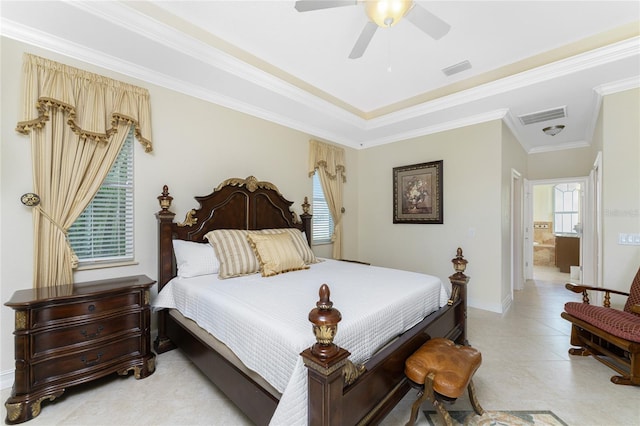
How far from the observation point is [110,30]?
7.08ft

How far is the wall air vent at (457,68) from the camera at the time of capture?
9.76 ft

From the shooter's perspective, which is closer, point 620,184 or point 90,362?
point 90,362

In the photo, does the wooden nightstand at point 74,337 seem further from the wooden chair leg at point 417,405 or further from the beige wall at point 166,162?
the wooden chair leg at point 417,405

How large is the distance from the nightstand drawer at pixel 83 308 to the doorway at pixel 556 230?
21.4 feet

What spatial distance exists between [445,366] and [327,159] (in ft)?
11.6

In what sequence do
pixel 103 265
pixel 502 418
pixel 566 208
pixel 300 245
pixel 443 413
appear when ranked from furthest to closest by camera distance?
pixel 566 208, pixel 300 245, pixel 103 265, pixel 502 418, pixel 443 413

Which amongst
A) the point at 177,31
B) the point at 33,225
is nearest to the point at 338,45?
the point at 177,31

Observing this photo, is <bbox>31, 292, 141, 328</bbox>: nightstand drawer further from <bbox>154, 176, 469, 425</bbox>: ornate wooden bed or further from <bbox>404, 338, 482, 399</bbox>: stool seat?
<bbox>404, 338, 482, 399</bbox>: stool seat

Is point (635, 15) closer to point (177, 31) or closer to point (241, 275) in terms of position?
point (177, 31)

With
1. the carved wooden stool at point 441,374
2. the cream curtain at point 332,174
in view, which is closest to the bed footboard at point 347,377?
the carved wooden stool at point 441,374

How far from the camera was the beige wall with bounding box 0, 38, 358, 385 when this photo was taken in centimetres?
209

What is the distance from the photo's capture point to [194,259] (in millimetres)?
2615

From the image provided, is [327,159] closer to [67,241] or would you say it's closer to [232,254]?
[232,254]

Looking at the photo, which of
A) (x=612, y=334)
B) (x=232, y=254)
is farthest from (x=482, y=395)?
(x=232, y=254)
